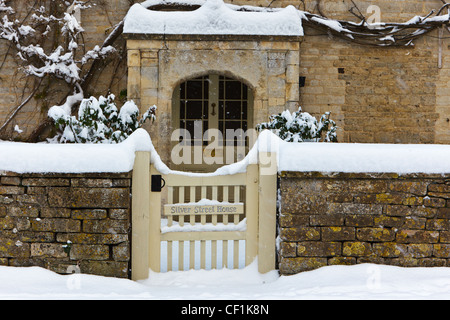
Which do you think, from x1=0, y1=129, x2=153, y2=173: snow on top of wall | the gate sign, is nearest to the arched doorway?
the gate sign

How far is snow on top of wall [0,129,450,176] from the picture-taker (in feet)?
9.87

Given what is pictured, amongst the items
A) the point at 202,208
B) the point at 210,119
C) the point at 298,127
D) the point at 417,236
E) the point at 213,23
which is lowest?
the point at 417,236

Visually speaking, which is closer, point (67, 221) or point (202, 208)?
point (67, 221)

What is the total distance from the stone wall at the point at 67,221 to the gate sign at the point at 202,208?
0.37 m

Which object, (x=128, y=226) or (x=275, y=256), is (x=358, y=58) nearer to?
(x=275, y=256)

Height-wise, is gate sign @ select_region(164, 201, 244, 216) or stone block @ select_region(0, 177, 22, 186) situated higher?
stone block @ select_region(0, 177, 22, 186)

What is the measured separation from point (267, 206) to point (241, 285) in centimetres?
65

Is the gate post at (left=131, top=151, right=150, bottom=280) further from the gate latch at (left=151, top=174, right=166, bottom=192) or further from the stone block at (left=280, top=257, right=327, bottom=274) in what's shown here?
the stone block at (left=280, top=257, right=327, bottom=274)

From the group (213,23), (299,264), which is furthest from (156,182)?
(213,23)

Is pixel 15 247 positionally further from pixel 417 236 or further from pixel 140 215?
pixel 417 236

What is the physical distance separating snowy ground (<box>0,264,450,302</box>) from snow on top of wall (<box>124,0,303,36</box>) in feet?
11.9

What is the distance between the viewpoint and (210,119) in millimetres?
6762

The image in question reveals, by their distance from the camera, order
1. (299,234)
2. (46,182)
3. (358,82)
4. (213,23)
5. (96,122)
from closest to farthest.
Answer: (46,182)
(299,234)
(96,122)
(213,23)
(358,82)

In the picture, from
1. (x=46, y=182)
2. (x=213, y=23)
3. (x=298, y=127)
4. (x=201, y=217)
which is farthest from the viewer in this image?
(x=213, y=23)
